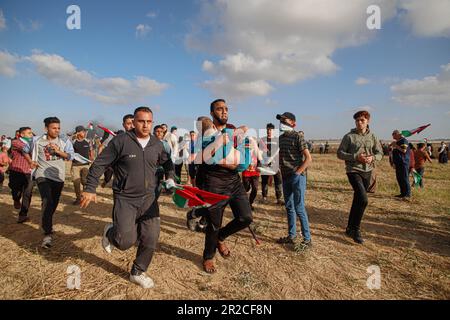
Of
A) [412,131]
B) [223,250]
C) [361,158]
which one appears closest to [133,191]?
[223,250]

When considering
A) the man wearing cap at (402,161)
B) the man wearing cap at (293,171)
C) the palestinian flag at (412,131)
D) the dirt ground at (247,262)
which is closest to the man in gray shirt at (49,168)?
the dirt ground at (247,262)

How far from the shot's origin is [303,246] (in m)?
4.77

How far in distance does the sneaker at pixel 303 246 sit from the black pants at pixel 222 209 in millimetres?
1299

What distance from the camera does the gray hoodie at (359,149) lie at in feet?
17.4

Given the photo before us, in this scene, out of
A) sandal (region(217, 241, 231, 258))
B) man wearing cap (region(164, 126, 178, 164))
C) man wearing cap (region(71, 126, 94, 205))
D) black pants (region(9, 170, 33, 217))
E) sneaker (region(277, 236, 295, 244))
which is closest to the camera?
sandal (region(217, 241, 231, 258))

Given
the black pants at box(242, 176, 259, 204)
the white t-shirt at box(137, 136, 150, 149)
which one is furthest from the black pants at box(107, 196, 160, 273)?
the black pants at box(242, 176, 259, 204)

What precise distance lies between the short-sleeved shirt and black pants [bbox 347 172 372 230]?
4.35 ft

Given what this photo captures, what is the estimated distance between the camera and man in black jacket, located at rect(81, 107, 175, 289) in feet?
11.6

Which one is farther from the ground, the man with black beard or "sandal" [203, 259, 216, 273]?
the man with black beard

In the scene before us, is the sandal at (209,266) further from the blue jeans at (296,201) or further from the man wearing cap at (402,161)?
the man wearing cap at (402,161)

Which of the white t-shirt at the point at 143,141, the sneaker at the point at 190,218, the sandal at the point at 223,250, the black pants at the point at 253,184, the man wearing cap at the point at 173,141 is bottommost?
the sandal at the point at 223,250

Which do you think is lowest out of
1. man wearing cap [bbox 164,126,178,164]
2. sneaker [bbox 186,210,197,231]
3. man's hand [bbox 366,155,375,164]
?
sneaker [bbox 186,210,197,231]

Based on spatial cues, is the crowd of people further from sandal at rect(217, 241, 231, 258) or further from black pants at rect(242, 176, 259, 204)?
black pants at rect(242, 176, 259, 204)
